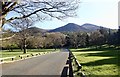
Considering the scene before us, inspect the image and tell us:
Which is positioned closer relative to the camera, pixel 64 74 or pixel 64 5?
pixel 64 74

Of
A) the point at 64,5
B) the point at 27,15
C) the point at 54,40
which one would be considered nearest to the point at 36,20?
the point at 27,15

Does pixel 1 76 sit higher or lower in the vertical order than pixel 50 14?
lower

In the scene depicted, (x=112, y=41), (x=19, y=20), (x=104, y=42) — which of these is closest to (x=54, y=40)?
(x=104, y=42)

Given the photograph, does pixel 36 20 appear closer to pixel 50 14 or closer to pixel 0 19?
pixel 50 14

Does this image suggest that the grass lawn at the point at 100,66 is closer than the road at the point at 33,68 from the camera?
Answer: Yes

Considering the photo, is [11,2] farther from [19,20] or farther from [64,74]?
[64,74]

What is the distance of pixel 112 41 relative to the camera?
147 meters

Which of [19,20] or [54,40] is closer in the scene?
[19,20]

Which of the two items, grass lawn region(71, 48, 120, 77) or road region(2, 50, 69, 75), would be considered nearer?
grass lawn region(71, 48, 120, 77)

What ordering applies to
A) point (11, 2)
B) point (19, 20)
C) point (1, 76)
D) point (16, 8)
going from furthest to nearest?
1. point (19, 20)
2. point (16, 8)
3. point (11, 2)
4. point (1, 76)

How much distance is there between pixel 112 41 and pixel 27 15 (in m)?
132

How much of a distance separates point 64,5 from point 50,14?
1433mm

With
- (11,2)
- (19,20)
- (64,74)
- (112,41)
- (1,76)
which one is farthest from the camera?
(112,41)

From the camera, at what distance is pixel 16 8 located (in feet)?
59.4
